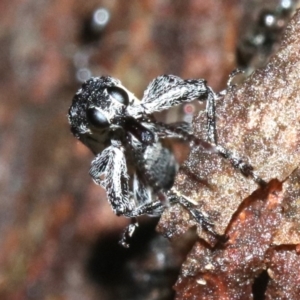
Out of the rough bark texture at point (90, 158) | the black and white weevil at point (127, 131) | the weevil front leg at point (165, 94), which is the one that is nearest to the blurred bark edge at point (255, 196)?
the rough bark texture at point (90, 158)

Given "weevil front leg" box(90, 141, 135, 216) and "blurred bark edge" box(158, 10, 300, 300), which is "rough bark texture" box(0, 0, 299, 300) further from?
"weevil front leg" box(90, 141, 135, 216)

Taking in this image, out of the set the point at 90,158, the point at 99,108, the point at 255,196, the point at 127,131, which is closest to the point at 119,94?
the point at 99,108

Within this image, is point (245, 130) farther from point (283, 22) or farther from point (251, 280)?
point (283, 22)

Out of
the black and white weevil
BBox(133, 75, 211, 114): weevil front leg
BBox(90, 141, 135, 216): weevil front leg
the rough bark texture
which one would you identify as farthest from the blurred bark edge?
BBox(90, 141, 135, 216): weevil front leg

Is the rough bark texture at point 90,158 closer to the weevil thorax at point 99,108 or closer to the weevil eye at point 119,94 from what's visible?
the weevil thorax at point 99,108

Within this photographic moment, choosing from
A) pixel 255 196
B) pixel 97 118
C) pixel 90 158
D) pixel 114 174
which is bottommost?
pixel 255 196

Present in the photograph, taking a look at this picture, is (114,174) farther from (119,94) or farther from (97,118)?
(119,94)

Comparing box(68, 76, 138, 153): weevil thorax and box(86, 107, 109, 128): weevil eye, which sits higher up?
box(68, 76, 138, 153): weevil thorax
